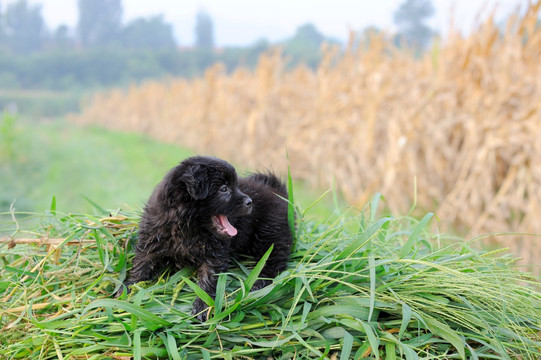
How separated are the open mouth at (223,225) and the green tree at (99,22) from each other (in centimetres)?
11000

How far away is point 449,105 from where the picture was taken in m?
6.95

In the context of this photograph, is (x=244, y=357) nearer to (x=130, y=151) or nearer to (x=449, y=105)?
(x=449, y=105)

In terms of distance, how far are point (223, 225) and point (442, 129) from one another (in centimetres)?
580

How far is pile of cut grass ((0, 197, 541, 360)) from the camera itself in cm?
174

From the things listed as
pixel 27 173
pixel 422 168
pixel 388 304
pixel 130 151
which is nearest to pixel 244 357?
pixel 388 304

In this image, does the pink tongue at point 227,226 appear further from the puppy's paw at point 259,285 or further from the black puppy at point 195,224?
the puppy's paw at point 259,285

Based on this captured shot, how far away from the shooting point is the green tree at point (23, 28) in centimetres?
9450

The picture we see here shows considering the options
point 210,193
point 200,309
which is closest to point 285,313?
point 200,309

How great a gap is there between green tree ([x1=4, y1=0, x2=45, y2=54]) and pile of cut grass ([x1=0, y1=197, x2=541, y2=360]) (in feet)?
356

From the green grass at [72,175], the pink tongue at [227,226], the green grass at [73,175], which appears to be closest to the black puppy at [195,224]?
the pink tongue at [227,226]

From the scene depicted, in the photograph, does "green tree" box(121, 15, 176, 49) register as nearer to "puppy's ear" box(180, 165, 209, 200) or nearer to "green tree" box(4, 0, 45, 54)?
"green tree" box(4, 0, 45, 54)

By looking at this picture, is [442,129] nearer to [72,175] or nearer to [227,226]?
[227,226]

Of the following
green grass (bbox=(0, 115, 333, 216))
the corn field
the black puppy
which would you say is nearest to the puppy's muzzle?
the black puppy

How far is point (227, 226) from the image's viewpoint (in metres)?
2.07
